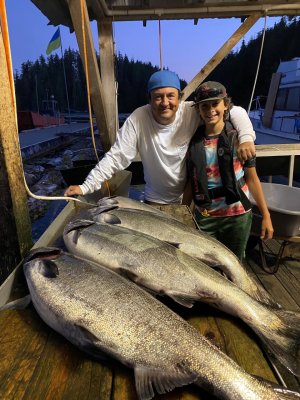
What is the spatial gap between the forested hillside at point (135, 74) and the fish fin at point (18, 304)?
49.0m

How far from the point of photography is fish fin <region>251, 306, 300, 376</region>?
4.65ft

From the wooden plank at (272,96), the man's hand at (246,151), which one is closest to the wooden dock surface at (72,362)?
the man's hand at (246,151)

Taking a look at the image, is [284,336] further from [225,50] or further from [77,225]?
[225,50]

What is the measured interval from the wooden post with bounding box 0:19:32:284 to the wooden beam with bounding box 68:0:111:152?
2.07 meters

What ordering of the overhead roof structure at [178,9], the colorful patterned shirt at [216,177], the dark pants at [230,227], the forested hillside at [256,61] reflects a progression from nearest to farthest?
the colorful patterned shirt at [216,177]
the dark pants at [230,227]
the overhead roof structure at [178,9]
the forested hillside at [256,61]

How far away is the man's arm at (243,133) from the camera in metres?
2.81

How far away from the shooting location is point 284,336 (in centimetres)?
153

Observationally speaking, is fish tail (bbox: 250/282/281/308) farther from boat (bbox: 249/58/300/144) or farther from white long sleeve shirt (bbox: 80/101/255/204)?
boat (bbox: 249/58/300/144)

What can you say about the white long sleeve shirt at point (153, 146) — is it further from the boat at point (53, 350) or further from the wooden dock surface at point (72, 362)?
the wooden dock surface at point (72, 362)

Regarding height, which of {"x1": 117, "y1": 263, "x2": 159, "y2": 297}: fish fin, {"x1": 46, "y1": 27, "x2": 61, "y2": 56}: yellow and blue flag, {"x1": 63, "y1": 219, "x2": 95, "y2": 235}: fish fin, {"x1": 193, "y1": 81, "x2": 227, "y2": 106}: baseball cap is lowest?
{"x1": 117, "y1": 263, "x2": 159, "y2": 297}: fish fin

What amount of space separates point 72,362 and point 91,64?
3909 millimetres

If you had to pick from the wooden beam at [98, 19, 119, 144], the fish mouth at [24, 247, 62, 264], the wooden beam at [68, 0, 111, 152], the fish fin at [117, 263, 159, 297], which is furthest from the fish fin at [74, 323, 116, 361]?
the wooden beam at [98, 19, 119, 144]

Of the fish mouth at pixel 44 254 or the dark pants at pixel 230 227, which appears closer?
the fish mouth at pixel 44 254

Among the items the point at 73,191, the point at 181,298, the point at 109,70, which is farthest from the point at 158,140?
the point at 109,70
